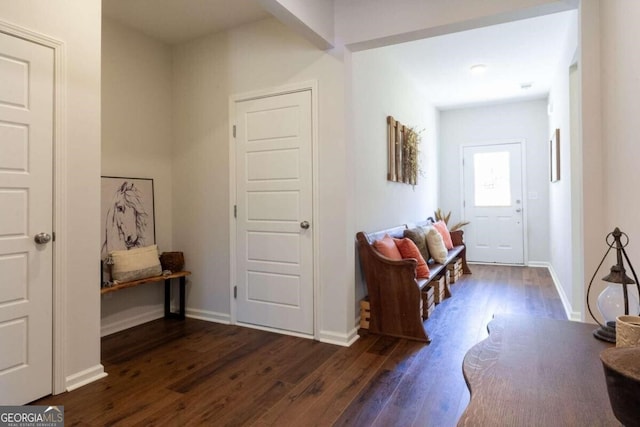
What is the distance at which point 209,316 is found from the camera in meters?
3.57

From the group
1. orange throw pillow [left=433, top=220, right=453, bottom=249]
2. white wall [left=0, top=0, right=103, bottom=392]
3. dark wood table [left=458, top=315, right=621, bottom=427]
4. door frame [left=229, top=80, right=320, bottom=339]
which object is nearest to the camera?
dark wood table [left=458, top=315, right=621, bottom=427]

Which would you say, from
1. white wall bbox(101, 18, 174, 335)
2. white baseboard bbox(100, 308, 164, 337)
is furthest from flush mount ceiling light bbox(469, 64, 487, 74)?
white baseboard bbox(100, 308, 164, 337)

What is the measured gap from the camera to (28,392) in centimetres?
202

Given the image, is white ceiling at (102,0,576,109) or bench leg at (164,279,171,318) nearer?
white ceiling at (102,0,576,109)

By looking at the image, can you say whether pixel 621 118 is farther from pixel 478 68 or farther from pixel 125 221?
pixel 125 221

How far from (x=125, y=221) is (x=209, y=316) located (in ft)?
3.87

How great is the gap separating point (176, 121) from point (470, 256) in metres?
5.35

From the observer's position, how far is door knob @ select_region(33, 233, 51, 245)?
2.06 m

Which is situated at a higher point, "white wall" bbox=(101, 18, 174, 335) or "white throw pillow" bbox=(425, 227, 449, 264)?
"white wall" bbox=(101, 18, 174, 335)

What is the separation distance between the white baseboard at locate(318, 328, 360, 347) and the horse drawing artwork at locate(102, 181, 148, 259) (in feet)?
6.19

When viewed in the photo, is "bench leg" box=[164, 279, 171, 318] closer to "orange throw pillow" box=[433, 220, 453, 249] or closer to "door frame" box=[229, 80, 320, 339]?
"door frame" box=[229, 80, 320, 339]

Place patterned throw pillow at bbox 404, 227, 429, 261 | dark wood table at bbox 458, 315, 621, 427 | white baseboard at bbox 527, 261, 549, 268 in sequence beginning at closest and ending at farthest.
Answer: dark wood table at bbox 458, 315, 621, 427, patterned throw pillow at bbox 404, 227, 429, 261, white baseboard at bbox 527, 261, 549, 268

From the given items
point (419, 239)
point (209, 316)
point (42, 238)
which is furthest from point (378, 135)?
point (42, 238)

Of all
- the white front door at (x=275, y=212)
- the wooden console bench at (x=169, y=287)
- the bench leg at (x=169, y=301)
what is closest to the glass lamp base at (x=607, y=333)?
the white front door at (x=275, y=212)
